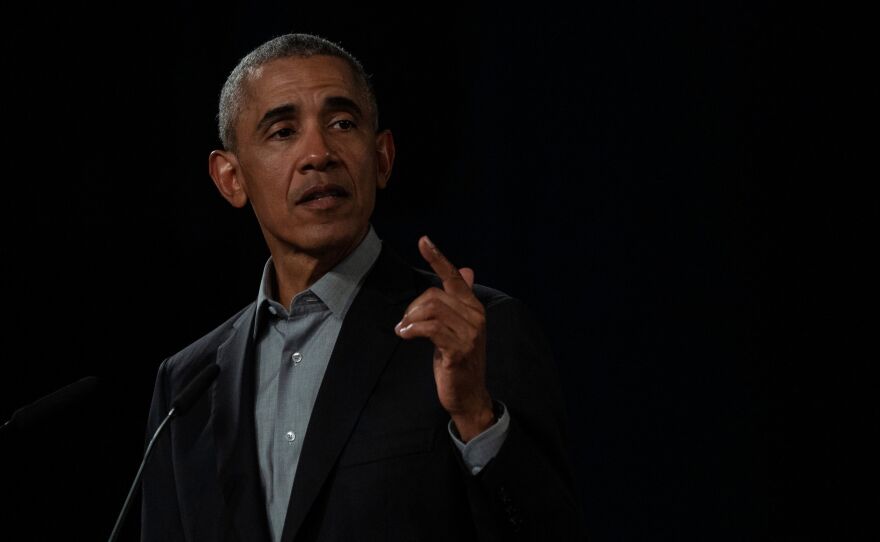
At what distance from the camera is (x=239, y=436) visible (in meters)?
1.57

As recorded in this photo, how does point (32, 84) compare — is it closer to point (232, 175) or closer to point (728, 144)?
point (232, 175)

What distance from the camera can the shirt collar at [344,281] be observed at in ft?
5.42

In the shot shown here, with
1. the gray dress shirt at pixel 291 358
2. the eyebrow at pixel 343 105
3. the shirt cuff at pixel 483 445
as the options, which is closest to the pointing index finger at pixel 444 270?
the shirt cuff at pixel 483 445

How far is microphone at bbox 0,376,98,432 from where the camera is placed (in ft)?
4.59

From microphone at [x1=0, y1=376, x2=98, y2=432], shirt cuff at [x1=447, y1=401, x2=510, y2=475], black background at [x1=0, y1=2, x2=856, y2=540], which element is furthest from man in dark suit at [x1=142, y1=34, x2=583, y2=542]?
black background at [x1=0, y1=2, x2=856, y2=540]

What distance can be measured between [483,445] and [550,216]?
1.15 meters

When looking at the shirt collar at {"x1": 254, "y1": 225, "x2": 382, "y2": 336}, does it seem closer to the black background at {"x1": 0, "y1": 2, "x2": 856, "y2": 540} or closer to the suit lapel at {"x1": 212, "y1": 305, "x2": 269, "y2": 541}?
the suit lapel at {"x1": 212, "y1": 305, "x2": 269, "y2": 541}

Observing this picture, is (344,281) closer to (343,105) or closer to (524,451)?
(343,105)

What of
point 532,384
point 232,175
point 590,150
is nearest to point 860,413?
point 590,150

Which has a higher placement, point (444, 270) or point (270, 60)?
point (270, 60)

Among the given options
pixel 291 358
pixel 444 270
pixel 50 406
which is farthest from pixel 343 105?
pixel 50 406

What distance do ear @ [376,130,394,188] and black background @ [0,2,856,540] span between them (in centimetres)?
66

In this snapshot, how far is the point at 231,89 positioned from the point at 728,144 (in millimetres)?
1060

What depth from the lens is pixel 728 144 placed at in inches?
90.4
